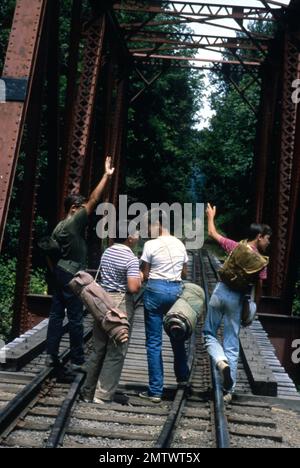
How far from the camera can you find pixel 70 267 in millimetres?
6078

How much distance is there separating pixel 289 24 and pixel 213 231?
860 centimetres

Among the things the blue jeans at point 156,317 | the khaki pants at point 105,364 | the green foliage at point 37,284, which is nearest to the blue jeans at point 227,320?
the blue jeans at point 156,317

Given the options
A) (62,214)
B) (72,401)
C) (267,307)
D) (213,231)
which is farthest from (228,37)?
(72,401)

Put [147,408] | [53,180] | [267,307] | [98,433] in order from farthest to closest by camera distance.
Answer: [267,307] → [53,180] → [147,408] → [98,433]

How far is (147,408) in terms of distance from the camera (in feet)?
18.1

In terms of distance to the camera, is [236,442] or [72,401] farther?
[72,401]

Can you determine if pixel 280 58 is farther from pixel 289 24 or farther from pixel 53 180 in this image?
pixel 53 180

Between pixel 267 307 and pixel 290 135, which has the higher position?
pixel 290 135

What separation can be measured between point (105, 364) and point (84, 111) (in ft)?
20.0

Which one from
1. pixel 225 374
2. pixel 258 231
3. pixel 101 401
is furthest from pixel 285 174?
pixel 101 401

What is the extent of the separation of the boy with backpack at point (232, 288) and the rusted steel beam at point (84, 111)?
14.3ft

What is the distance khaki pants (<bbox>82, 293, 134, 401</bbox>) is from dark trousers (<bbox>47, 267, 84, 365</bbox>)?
1.76ft

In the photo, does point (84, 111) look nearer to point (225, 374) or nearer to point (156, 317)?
point (156, 317)

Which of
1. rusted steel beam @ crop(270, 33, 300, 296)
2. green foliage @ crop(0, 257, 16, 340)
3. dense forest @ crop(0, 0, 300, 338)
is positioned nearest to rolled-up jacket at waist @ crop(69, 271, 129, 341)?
rusted steel beam @ crop(270, 33, 300, 296)
